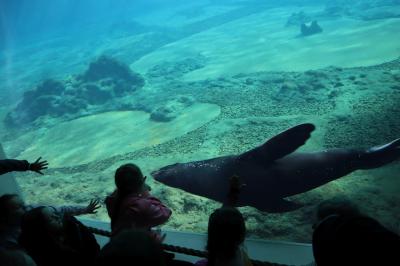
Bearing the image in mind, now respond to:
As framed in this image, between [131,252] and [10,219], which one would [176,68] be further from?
[131,252]

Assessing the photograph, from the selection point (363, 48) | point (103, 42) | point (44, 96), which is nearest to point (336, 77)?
point (363, 48)

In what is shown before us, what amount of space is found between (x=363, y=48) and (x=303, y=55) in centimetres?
268

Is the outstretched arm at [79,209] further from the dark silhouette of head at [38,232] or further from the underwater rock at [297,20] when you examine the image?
the underwater rock at [297,20]

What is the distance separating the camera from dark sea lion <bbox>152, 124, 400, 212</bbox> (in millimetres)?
4547

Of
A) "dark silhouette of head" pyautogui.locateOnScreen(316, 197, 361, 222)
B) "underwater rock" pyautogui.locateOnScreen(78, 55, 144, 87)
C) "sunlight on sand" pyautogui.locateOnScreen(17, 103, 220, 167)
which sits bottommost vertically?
"sunlight on sand" pyautogui.locateOnScreen(17, 103, 220, 167)

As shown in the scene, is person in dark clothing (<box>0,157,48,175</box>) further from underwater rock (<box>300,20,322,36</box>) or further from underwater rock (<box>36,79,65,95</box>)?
underwater rock (<box>300,20,322,36</box>)

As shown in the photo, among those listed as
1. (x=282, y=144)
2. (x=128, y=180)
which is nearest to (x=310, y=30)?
(x=282, y=144)

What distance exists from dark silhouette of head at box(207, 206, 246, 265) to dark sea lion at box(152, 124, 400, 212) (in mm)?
2229

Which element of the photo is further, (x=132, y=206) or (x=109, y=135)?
(x=109, y=135)

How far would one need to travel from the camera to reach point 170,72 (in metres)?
21.2

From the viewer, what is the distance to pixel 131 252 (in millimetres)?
1521

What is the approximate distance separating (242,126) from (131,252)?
8.50 meters

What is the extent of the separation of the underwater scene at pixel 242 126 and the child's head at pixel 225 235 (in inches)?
80.7

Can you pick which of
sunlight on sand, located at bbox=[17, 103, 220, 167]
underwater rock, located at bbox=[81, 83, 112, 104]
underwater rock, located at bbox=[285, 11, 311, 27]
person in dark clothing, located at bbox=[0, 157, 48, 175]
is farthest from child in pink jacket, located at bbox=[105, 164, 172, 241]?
underwater rock, located at bbox=[285, 11, 311, 27]
